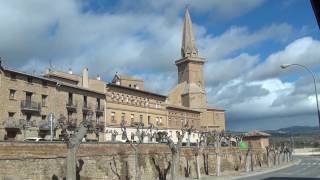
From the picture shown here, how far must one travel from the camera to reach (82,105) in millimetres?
69188

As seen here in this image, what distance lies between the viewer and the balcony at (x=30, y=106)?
2276 inches

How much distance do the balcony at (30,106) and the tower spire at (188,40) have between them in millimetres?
91667

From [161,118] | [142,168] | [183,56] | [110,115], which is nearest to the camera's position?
[142,168]

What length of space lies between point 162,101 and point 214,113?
4325cm

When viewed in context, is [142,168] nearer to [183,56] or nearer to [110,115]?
[110,115]

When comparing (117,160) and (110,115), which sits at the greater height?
(110,115)

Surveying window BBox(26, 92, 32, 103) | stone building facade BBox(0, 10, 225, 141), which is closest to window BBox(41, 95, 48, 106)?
stone building facade BBox(0, 10, 225, 141)

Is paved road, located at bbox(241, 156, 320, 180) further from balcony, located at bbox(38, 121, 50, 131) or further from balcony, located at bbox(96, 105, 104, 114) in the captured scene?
balcony, located at bbox(96, 105, 104, 114)

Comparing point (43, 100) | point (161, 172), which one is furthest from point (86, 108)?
point (161, 172)

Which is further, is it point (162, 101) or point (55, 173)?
point (162, 101)

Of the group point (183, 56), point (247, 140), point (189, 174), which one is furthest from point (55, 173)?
point (183, 56)

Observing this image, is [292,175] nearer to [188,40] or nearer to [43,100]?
[43,100]

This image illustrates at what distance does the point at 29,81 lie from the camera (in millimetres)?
59406

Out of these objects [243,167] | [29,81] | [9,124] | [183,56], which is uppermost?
[183,56]
